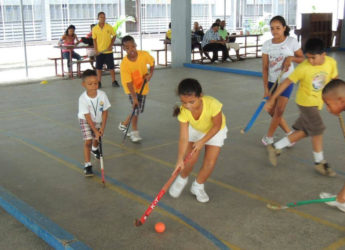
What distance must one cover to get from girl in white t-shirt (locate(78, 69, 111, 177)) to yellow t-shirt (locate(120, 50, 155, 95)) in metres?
1.07

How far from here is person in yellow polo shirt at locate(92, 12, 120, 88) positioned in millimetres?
10938

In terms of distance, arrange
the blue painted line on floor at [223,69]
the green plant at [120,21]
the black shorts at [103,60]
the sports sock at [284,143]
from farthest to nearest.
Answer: the green plant at [120,21], the blue painted line on floor at [223,69], the black shorts at [103,60], the sports sock at [284,143]

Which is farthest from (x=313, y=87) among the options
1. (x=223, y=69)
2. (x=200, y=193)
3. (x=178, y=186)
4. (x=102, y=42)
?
(x=223, y=69)

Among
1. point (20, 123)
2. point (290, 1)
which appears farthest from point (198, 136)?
point (290, 1)

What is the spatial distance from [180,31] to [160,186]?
1058cm

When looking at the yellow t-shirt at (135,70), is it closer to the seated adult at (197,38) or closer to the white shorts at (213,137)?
the white shorts at (213,137)

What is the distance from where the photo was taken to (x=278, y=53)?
17.9ft

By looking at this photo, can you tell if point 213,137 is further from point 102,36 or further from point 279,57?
point 102,36

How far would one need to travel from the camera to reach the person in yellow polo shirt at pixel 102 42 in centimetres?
1094

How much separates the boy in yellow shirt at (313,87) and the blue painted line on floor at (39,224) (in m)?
2.71

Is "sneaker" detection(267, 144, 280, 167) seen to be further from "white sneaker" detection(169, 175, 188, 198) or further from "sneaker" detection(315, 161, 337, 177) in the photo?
"white sneaker" detection(169, 175, 188, 198)

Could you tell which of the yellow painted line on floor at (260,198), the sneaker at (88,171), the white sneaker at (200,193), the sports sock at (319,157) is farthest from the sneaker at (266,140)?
A: the sneaker at (88,171)

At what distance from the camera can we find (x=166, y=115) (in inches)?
308

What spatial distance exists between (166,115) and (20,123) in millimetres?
2503
